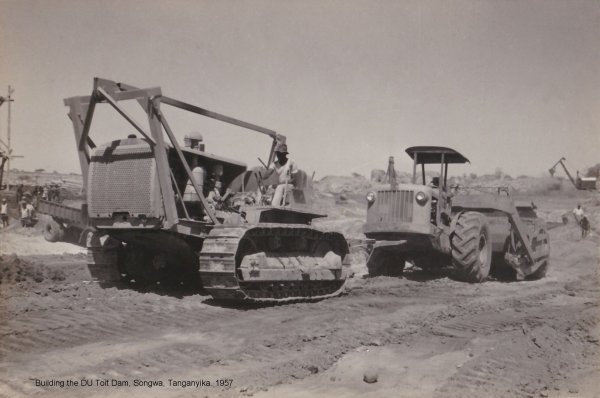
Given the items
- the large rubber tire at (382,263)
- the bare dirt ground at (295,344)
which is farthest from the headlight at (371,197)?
the bare dirt ground at (295,344)

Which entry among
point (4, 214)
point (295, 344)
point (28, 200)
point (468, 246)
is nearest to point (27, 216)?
point (4, 214)

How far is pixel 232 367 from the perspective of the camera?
5621 millimetres

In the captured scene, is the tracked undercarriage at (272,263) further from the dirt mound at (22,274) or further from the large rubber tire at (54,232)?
the large rubber tire at (54,232)

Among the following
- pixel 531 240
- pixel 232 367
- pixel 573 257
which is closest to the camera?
pixel 232 367

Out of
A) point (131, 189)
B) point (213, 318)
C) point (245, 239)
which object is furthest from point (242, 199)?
point (213, 318)

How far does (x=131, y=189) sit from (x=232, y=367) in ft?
14.4

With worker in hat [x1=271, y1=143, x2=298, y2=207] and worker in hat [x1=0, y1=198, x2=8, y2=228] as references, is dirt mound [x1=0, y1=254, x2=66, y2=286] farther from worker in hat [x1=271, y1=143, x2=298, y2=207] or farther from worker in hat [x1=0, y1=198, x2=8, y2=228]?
worker in hat [x1=0, y1=198, x2=8, y2=228]

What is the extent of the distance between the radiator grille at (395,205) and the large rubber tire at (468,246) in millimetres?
1169

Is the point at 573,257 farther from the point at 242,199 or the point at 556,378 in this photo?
the point at 556,378

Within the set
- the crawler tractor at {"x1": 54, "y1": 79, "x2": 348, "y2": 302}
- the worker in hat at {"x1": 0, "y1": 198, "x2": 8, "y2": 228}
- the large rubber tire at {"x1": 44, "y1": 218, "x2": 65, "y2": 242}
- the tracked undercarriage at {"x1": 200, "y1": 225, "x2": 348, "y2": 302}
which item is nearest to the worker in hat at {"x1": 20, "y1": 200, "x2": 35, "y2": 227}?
the worker in hat at {"x1": 0, "y1": 198, "x2": 8, "y2": 228}

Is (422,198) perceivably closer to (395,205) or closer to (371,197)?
(395,205)

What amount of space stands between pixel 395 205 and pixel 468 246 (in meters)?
1.80

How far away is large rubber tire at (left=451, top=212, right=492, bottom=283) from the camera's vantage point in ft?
41.5

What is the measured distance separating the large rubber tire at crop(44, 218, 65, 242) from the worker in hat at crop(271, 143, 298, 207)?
14927 millimetres
